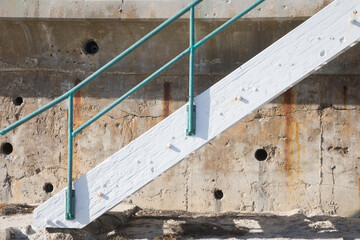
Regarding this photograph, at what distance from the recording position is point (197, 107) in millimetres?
4410

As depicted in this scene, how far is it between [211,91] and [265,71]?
0.50 metres

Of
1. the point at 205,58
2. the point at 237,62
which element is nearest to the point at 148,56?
the point at 205,58

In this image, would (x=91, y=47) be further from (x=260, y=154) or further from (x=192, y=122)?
(x=192, y=122)

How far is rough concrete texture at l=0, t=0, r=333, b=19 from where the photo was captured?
5629 millimetres

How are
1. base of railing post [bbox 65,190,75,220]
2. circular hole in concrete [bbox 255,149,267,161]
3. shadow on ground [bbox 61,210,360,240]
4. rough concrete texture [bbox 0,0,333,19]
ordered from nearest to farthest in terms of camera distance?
base of railing post [bbox 65,190,75,220] < shadow on ground [bbox 61,210,360,240] < rough concrete texture [bbox 0,0,333,19] < circular hole in concrete [bbox 255,149,267,161]

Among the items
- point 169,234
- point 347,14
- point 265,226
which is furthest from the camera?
point 265,226

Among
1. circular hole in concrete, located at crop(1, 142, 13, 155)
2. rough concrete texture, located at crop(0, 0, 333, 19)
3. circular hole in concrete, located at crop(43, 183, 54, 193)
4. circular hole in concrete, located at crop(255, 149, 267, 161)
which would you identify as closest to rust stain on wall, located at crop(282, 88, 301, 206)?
circular hole in concrete, located at crop(255, 149, 267, 161)

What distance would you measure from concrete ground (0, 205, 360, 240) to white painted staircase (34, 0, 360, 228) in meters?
0.31

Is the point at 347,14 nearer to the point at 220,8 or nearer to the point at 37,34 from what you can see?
the point at 220,8

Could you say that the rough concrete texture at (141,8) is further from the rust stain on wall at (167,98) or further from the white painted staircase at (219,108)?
the white painted staircase at (219,108)

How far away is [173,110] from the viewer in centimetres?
648

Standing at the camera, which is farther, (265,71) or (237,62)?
(237,62)

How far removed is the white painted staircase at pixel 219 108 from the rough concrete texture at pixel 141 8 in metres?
1.39

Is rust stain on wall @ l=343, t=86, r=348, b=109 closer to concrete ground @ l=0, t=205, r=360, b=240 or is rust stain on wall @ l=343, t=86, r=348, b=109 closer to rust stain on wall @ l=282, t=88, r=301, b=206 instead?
rust stain on wall @ l=282, t=88, r=301, b=206
